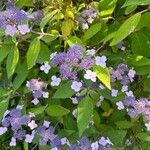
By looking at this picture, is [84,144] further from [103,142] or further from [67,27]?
[67,27]

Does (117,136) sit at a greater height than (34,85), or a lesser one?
lesser

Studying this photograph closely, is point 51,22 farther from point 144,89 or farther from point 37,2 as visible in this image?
point 144,89

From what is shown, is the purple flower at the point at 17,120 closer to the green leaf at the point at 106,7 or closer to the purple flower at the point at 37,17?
the purple flower at the point at 37,17

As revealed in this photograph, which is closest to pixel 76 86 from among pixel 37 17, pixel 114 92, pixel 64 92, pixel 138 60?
pixel 64 92

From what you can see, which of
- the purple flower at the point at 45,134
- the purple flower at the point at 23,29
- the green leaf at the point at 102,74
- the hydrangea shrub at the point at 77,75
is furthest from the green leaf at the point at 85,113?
the purple flower at the point at 23,29

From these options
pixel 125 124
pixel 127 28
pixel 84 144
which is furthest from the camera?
pixel 125 124

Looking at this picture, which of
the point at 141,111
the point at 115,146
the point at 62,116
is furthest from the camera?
the point at 62,116

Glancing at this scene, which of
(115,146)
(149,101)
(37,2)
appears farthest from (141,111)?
(37,2)
